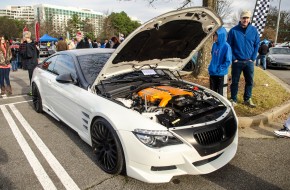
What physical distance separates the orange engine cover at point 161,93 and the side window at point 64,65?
1.18 m

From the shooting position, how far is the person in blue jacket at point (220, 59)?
480cm

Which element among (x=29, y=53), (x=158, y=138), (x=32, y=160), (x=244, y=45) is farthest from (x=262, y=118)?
(x=29, y=53)

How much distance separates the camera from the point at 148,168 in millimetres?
2584

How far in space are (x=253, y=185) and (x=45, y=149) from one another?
2855 mm

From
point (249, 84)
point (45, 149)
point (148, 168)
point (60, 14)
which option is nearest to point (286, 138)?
point (249, 84)

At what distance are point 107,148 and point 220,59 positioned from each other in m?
2.97

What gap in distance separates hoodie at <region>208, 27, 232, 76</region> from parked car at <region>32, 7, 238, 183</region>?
0.79 m

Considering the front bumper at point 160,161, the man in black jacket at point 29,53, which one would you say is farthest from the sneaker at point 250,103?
the man in black jacket at point 29,53

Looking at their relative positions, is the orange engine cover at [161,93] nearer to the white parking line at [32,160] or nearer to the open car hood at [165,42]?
the open car hood at [165,42]

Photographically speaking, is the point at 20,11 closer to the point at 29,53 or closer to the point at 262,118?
the point at 29,53

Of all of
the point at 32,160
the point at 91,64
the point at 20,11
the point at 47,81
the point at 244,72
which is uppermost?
the point at 20,11

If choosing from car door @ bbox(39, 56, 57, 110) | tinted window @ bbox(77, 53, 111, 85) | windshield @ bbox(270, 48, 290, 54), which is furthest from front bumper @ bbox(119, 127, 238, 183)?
windshield @ bbox(270, 48, 290, 54)

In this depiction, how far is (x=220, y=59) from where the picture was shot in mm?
4910

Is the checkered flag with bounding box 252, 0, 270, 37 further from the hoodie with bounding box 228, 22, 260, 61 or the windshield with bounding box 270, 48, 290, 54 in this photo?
the windshield with bounding box 270, 48, 290, 54
